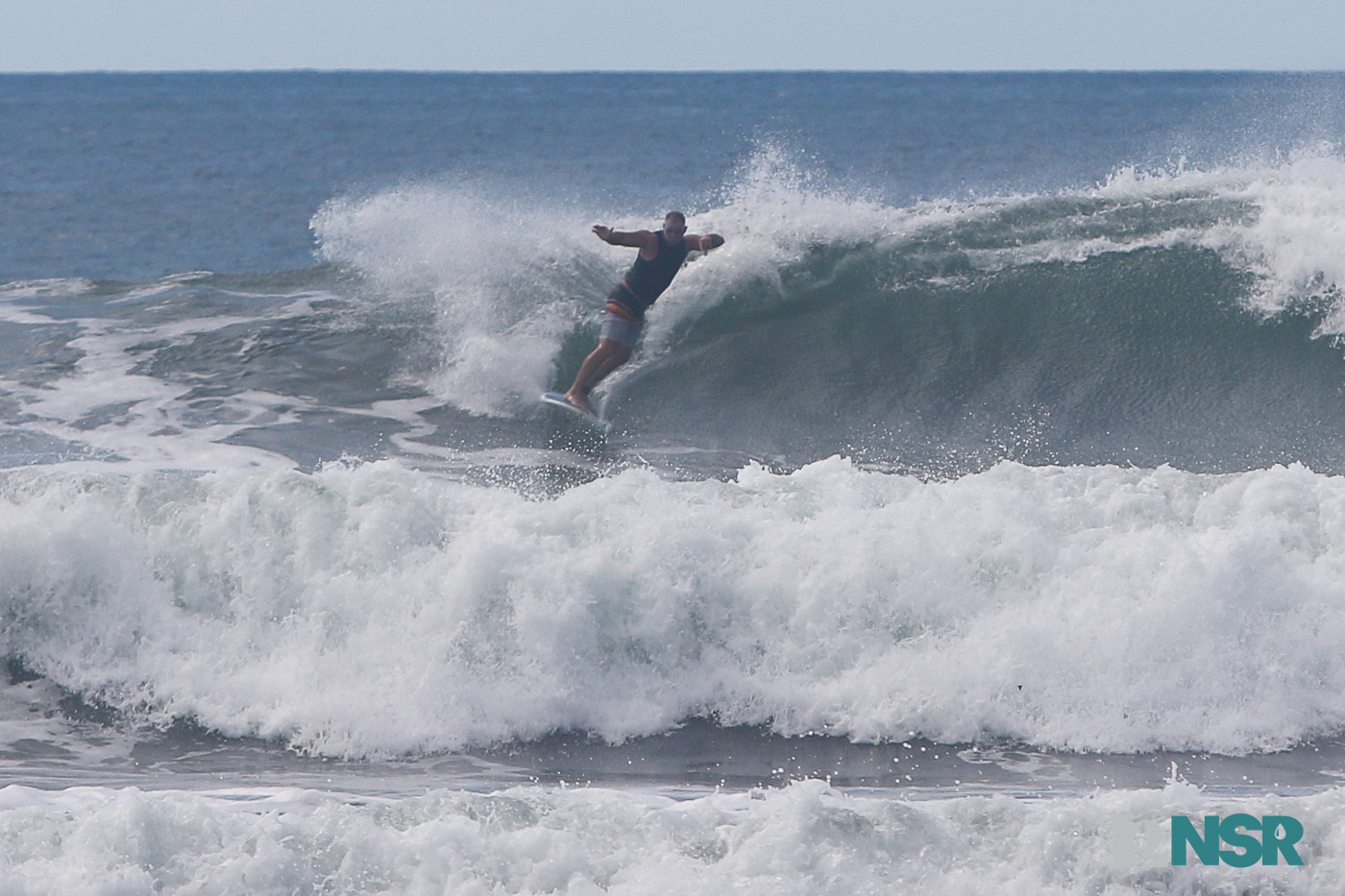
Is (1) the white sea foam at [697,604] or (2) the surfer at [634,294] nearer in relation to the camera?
(1) the white sea foam at [697,604]

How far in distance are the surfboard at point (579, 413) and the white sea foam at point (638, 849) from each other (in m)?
4.48

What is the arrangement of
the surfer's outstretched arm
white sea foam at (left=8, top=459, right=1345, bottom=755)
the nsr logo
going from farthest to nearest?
the surfer's outstretched arm
white sea foam at (left=8, top=459, right=1345, bottom=755)
the nsr logo

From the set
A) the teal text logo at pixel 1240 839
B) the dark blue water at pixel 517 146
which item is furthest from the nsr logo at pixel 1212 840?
the dark blue water at pixel 517 146

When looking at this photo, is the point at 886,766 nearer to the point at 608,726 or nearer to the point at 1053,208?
the point at 608,726

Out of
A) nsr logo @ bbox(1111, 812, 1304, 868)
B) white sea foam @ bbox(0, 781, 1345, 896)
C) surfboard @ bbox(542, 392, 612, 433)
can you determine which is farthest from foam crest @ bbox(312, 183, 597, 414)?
nsr logo @ bbox(1111, 812, 1304, 868)

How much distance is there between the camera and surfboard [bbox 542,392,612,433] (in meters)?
9.01

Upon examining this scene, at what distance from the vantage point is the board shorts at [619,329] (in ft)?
30.2

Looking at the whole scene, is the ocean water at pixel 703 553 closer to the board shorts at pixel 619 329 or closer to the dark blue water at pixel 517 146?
the board shorts at pixel 619 329

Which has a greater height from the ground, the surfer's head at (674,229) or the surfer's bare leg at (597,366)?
the surfer's head at (674,229)

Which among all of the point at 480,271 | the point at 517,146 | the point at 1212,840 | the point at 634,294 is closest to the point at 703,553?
the point at 1212,840

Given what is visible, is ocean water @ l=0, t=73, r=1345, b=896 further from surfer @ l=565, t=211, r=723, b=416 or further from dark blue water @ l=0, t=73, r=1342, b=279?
dark blue water @ l=0, t=73, r=1342, b=279

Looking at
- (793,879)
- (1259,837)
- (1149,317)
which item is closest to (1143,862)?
(1259,837)

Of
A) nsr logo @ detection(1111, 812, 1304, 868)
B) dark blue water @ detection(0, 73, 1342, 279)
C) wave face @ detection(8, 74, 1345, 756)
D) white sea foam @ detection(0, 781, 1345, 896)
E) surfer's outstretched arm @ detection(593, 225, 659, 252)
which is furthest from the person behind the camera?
dark blue water @ detection(0, 73, 1342, 279)

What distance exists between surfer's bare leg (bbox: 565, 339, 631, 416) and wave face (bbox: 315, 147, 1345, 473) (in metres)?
0.31
